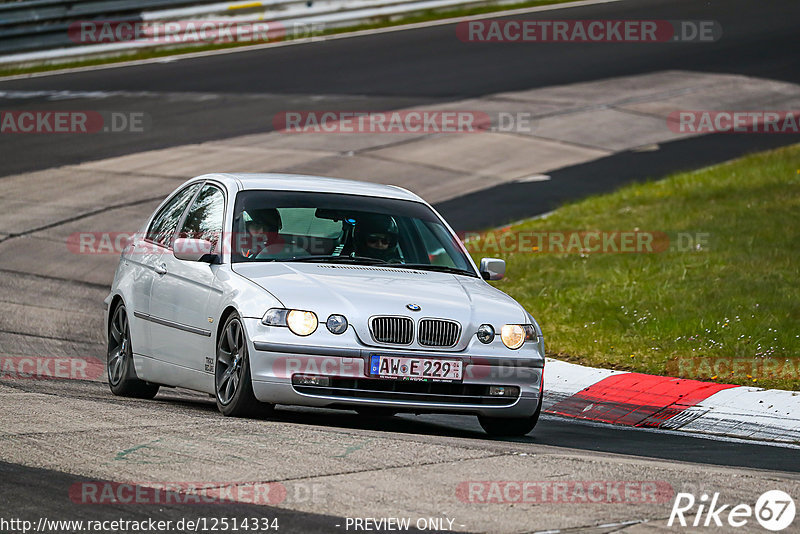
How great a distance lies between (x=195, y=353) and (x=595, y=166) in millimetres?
12883

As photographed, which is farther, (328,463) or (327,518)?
(328,463)

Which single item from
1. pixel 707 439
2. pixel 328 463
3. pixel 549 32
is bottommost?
pixel 707 439

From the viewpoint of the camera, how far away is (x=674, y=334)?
11.4 meters

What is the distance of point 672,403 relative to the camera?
9.59 metres

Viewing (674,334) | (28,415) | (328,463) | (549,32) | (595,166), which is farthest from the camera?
(549,32)

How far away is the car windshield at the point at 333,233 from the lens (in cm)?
855

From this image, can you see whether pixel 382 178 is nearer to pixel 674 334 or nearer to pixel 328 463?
pixel 674 334

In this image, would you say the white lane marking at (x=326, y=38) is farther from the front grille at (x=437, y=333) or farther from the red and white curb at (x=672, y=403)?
the front grille at (x=437, y=333)

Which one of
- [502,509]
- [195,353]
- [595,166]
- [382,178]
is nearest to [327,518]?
[502,509]

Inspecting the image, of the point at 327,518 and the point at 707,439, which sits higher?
the point at 327,518

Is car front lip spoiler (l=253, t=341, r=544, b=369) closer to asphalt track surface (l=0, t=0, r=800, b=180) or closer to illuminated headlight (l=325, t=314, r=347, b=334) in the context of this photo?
illuminated headlight (l=325, t=314, r=347, b=334)

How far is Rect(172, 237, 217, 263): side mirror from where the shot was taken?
8.37 m

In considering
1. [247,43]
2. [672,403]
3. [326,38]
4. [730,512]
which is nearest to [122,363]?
[672,403]

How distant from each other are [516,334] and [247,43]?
23.9 meters
